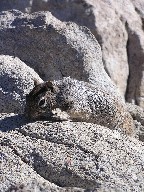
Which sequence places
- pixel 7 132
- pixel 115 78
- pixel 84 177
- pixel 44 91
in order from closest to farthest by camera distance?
pixel 84 177
pixel 7 132
pixel 44 91
pixel 115 78

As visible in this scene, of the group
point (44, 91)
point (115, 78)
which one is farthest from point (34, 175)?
point (115, 78)

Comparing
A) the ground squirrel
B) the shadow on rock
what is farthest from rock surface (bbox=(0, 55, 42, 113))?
the shadow on rock

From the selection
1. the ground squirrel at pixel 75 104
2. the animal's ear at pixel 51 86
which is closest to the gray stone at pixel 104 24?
the ground squirrel at pixel 75 104

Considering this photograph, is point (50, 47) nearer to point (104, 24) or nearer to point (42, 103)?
point (104, 24)

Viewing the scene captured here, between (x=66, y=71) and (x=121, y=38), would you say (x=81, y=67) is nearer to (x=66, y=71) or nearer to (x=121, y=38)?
(x=66, y=71)

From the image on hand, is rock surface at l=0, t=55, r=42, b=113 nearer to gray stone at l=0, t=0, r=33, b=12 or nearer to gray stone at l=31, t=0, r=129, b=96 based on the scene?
gray stone at l=31, t=0, r=129, b=96

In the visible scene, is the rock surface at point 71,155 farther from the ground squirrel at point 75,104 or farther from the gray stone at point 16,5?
the gray stone at point 16,5
